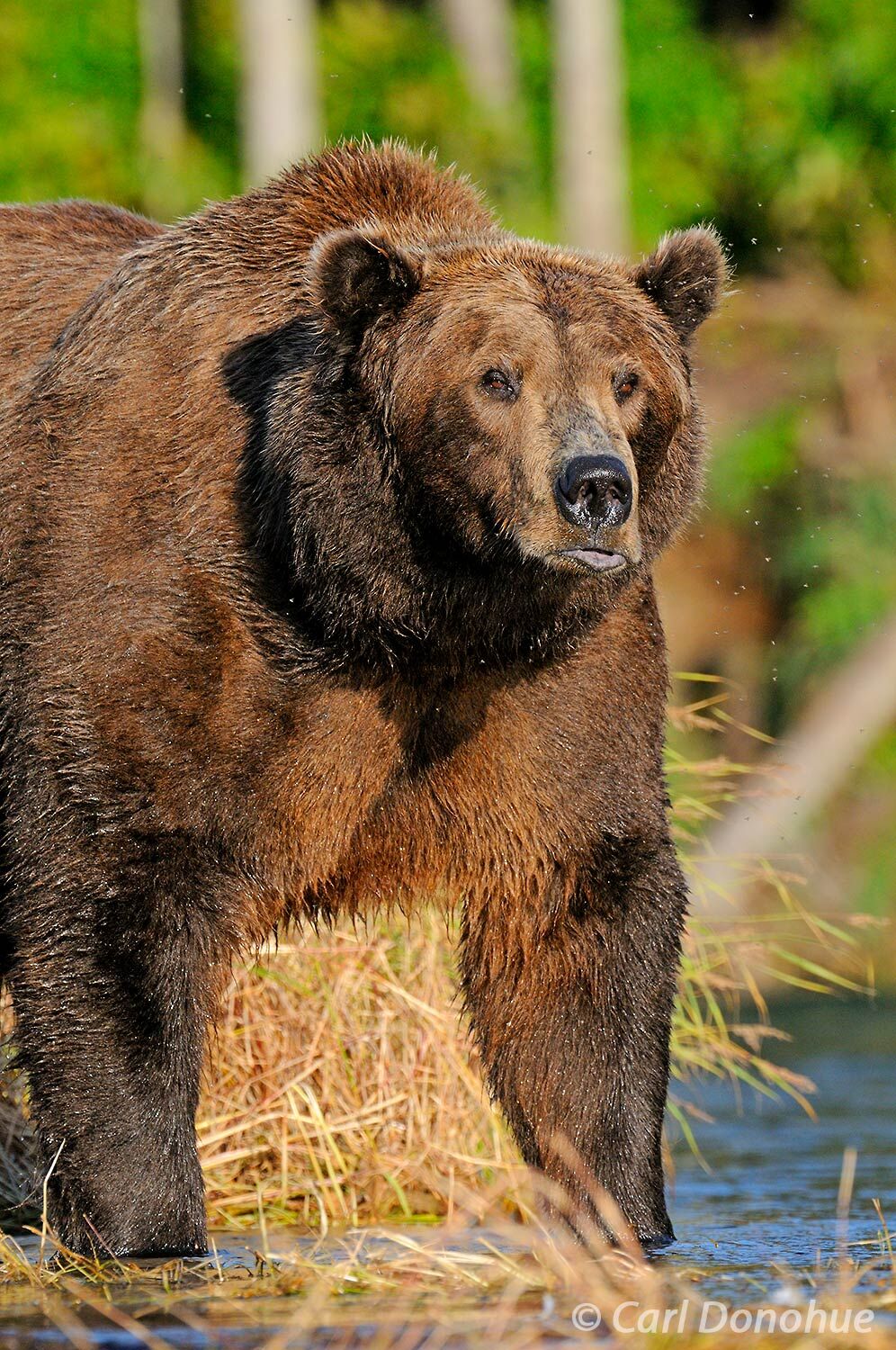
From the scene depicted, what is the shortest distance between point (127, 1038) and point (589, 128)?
1650 centimetres

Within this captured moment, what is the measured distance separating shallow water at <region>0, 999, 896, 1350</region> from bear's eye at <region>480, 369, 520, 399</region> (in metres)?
1.88

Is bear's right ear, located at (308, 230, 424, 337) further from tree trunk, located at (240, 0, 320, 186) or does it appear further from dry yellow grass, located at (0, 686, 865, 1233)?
tree trunk, located at (240, 0, 320, 186)

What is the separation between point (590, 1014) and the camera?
5832 mm

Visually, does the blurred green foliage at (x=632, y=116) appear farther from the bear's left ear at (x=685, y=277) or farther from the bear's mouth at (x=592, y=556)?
the bear's mouth at (x=592, y=556)

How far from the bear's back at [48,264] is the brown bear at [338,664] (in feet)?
1.51

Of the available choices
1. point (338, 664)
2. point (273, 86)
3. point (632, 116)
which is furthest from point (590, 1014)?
point (632, 116)

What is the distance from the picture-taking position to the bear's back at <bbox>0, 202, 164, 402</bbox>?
6.34 metres

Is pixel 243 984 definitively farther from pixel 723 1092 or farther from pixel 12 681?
pixel 723 1092

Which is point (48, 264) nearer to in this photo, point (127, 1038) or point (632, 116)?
point (127, 1038)

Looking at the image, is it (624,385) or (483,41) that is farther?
(483,41)

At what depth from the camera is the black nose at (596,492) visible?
493 cm

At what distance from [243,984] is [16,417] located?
75.4 inches

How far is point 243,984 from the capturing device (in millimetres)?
6926

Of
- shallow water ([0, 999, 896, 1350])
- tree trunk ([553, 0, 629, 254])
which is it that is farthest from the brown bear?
tree trunk ([553, 0, 629, 254])
